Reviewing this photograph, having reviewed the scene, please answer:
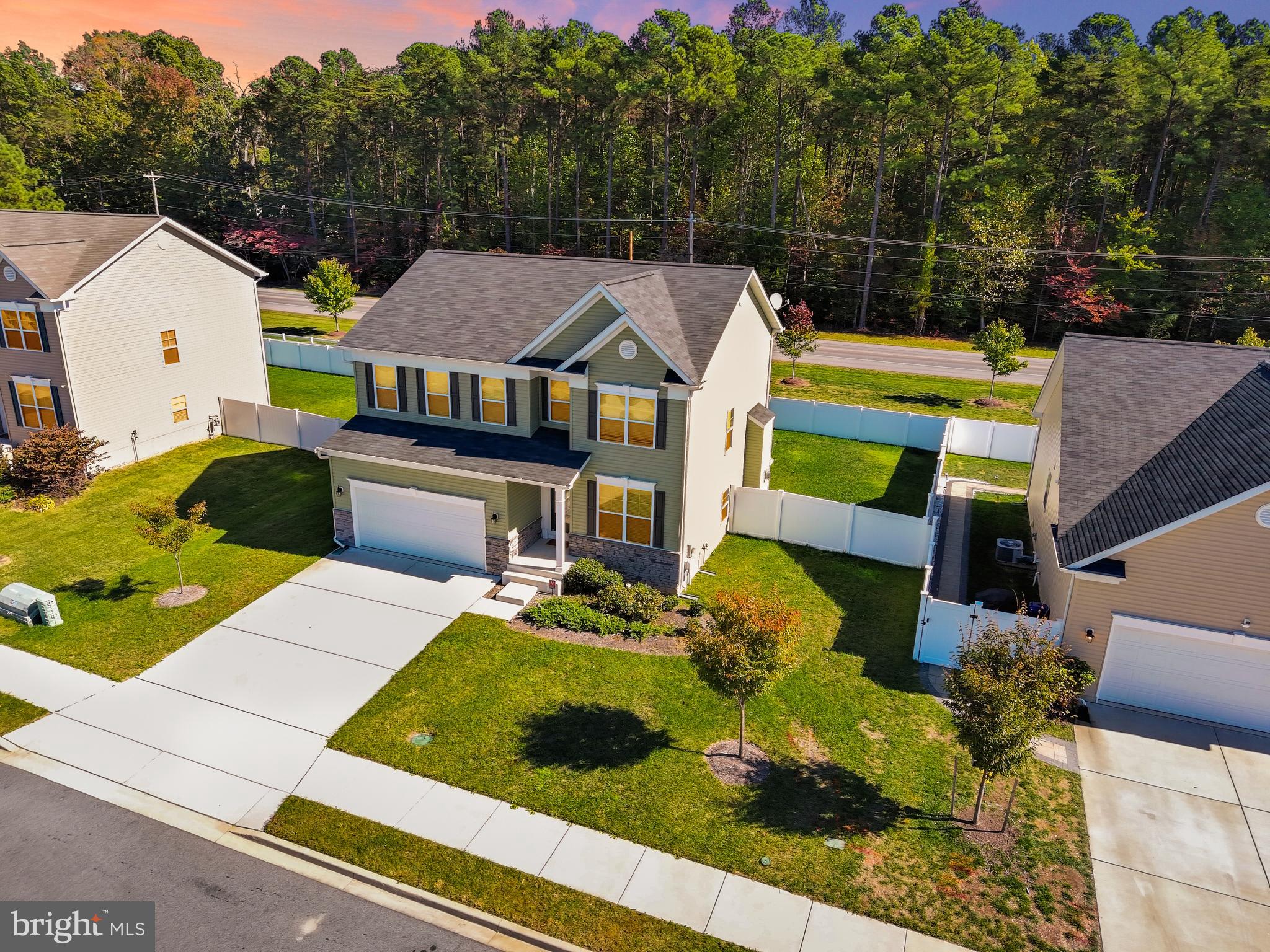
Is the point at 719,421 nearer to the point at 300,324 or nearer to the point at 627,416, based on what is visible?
the point at 627,416

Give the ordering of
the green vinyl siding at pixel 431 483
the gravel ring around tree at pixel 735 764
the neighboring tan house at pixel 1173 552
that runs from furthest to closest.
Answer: the green vinyl siding at pixel 431 483 < the neighboring tan house at pixel 1173 552 < the gravel ring around tree at pixel 735 764

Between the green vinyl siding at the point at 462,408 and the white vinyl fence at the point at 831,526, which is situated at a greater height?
the green vinyl siding at the point at 462,408

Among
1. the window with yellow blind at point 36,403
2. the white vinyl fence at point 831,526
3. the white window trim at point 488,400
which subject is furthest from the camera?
the window with yellow blind at point 36,403

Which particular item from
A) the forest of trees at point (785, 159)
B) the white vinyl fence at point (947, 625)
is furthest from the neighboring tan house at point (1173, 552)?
the forest of trees at point (785, 159)

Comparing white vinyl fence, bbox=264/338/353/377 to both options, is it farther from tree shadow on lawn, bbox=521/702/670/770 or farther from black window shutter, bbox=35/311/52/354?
tree shadow on lawn, bbox=521/702/670/770

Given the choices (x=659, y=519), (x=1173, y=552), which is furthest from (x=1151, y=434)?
(x=659, y=519)

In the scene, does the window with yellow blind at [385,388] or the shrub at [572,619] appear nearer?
the shrub at [572,619]

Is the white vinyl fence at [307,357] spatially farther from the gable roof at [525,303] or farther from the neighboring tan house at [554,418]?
the neighboring tan house at [554,418]
